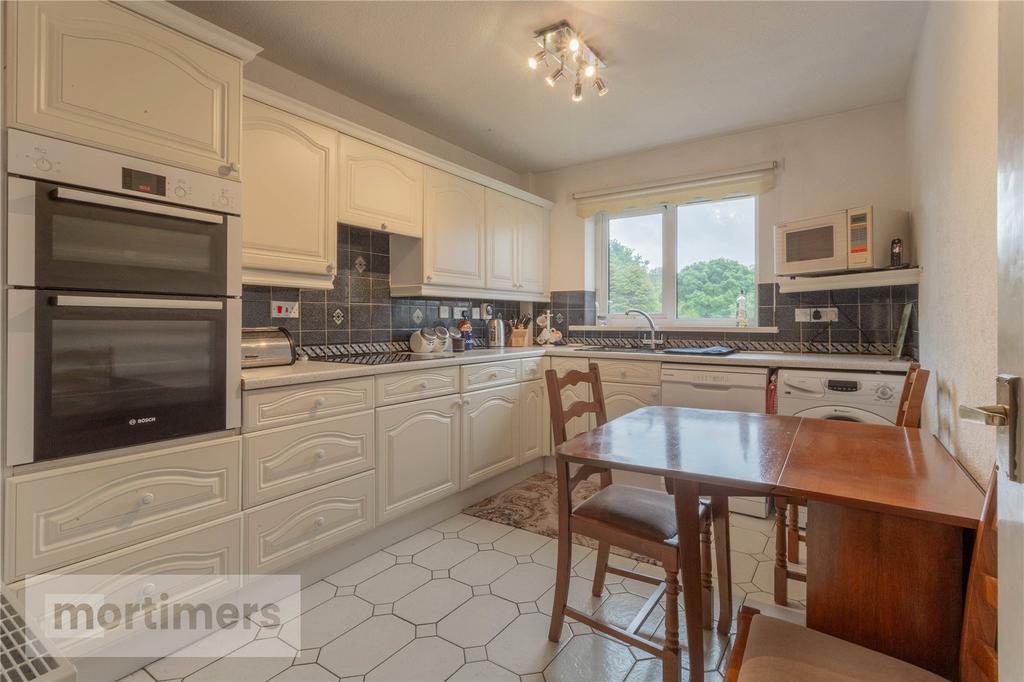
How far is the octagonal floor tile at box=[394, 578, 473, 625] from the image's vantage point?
5.97 ft

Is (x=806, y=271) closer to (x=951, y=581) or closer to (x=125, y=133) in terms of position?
(x=951, y=581)

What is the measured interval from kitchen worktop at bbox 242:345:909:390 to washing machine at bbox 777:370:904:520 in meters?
0.05

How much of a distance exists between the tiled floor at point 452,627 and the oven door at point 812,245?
60.1 inches

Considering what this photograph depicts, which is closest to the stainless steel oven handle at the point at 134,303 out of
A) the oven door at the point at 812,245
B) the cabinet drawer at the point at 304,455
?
the cabinet drawer at the point at 304,455

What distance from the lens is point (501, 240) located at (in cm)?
356

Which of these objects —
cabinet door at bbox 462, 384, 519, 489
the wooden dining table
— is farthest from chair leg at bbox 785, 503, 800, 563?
cabinet door at bbox 462, 384, 519, 489

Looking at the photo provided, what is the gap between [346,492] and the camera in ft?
7.06

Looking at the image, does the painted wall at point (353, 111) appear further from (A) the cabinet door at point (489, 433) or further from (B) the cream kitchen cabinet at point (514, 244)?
(A) the cabinet door at point (489, 433)

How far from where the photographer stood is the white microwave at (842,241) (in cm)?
246

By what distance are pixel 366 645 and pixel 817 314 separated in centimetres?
312

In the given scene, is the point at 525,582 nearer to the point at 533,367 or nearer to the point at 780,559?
the point at 780,559

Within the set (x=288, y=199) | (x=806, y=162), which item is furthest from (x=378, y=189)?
(x=806, y=162)

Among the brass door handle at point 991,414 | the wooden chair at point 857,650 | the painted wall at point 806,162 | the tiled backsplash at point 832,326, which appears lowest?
the wooden chair at point 857,650

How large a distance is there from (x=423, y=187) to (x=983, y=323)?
259 centimetres
